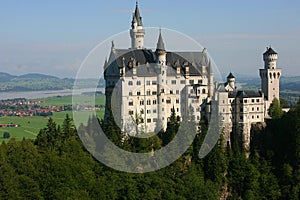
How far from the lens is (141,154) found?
62.7 m

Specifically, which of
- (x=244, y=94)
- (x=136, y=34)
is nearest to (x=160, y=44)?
(x=136, y=34)

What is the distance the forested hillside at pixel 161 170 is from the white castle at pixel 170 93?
261 cm

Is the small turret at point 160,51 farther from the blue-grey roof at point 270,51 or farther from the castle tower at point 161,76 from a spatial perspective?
the blue-grey roof at point 270,51

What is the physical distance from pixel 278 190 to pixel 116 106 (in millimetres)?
23910

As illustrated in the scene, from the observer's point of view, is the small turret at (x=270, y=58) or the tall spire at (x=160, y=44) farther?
the small turret at (x=270, y=58)

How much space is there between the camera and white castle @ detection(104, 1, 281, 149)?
227 feet

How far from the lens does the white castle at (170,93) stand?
69.2 metres

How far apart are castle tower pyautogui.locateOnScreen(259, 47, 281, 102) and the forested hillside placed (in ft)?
14.6

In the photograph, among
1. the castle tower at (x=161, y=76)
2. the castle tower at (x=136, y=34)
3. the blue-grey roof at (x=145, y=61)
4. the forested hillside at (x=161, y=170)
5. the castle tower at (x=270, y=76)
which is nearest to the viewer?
the forested hillside at (x=161, y=170)

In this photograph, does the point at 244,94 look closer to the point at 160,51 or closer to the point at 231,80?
the point at 231,80

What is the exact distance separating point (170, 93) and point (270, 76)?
15.1 meters

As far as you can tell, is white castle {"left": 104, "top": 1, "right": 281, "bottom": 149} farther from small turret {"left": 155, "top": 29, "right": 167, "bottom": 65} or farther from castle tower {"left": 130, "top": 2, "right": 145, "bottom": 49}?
castle tower {"left": 130, "top": 2, "right": 145, "bottom": 49}

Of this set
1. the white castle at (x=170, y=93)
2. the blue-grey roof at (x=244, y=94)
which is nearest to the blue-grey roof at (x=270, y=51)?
the white castle at (x=170, y=93)

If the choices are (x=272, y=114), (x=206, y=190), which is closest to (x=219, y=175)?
(x=206, y=190)
